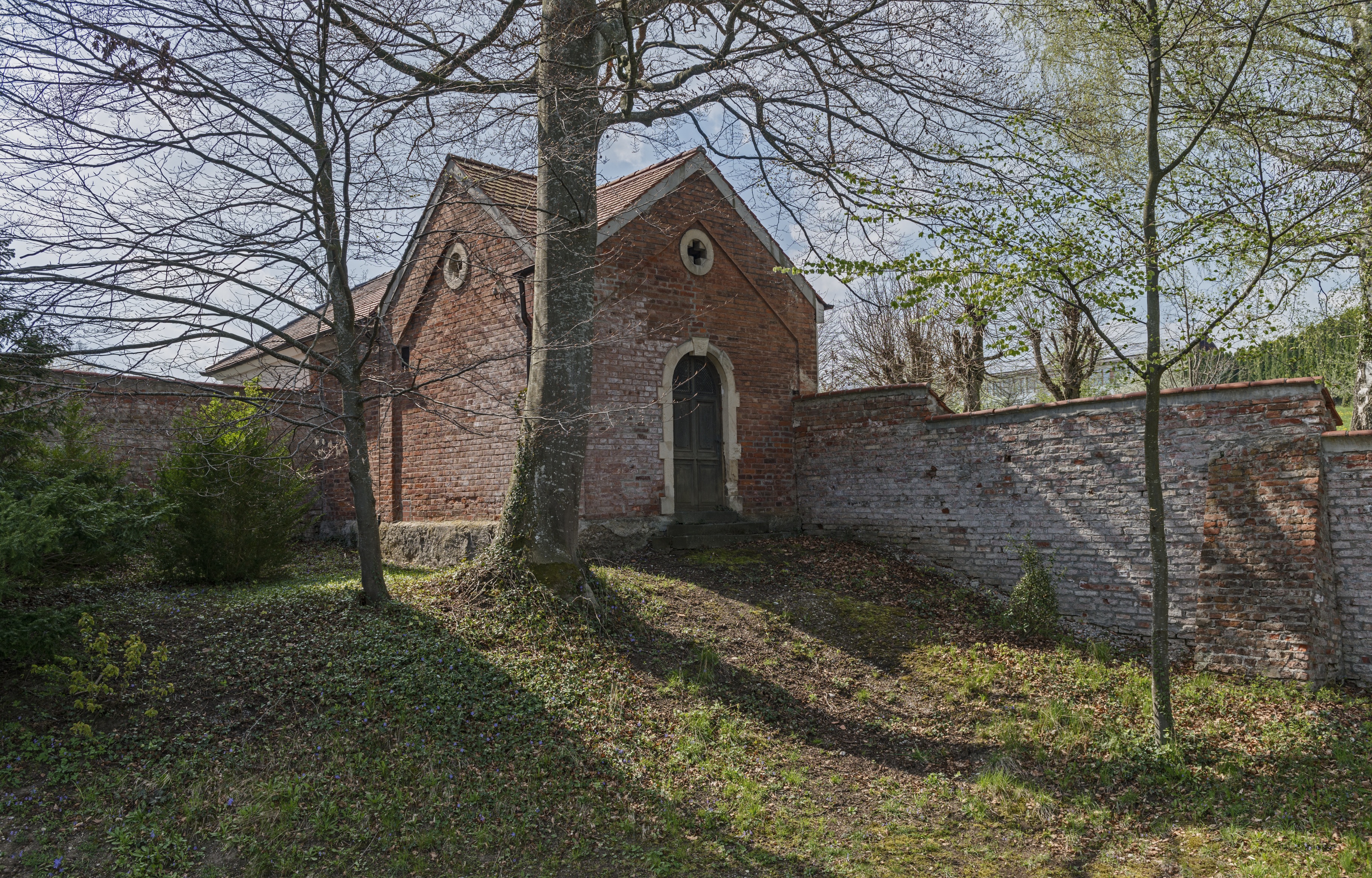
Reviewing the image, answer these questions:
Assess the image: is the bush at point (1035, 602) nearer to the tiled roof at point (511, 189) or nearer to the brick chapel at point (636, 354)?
the brick chapel at point (636, 354)

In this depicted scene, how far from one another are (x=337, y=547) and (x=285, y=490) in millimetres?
4404

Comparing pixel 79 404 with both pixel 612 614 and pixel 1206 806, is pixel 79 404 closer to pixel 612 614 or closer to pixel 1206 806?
pixel 612 614

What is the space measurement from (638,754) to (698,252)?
26.6 ft

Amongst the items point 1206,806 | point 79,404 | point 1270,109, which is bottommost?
point 1206,806

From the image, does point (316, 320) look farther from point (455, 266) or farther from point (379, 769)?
point (379, 769)

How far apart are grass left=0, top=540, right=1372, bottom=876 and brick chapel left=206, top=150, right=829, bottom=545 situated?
277 centimetres

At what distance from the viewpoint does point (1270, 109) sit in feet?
24.1

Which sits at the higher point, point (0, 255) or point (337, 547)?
point (0, 255)

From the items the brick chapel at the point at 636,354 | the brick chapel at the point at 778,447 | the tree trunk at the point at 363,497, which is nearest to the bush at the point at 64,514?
the brick chapel at the point at 778,447

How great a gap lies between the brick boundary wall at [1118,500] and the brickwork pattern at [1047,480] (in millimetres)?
18

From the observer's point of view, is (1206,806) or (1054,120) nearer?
(1206,806)

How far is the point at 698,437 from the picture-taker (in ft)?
40.2

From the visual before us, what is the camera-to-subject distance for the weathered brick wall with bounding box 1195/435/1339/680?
7473 millimetres

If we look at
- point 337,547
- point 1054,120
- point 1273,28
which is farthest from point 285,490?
point 1273,28
